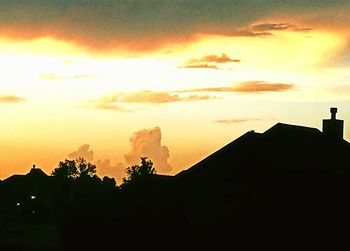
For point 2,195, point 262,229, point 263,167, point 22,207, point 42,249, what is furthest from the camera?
point 2,195

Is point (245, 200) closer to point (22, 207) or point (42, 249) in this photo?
point (42, 249)

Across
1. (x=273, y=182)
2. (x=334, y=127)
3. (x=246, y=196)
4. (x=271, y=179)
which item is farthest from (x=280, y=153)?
(x=334, y=127)

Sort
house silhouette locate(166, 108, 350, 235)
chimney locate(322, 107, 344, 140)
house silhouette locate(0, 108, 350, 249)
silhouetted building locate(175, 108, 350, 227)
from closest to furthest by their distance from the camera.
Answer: house silhouette locate(0, 108, 350, 249) < house silhouette locate(166, 108, 350, 235) < silhouetted building locate(175, 108, 350, 227) < chimney locate(322, 107, 344, 140)

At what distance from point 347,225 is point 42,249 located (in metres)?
18.2

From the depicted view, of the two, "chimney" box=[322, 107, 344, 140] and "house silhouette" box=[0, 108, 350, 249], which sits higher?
"chimney" box=[322, 107, 344, 140]

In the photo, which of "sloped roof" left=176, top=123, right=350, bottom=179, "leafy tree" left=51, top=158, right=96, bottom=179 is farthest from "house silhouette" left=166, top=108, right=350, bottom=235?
"leafy tree" left=51, top=158, right=96, bottom=179

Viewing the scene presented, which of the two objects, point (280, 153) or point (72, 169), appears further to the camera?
point (72, 169)

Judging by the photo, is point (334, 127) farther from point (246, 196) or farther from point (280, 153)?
point (246, 196)

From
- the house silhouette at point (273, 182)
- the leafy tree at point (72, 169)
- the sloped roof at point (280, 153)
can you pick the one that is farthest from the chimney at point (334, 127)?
the leafy tree at point (72, 169)

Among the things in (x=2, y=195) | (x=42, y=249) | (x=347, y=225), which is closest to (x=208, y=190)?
(x=347, y=225)

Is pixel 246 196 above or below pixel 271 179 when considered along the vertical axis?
below

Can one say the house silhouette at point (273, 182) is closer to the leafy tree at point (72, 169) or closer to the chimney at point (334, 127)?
the chimney at point (334, 127)

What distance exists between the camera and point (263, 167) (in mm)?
30594

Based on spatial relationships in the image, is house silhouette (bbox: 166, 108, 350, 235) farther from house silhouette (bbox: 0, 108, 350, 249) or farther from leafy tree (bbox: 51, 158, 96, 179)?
leafy tree (bbox: 51, 158, 96, 179)
